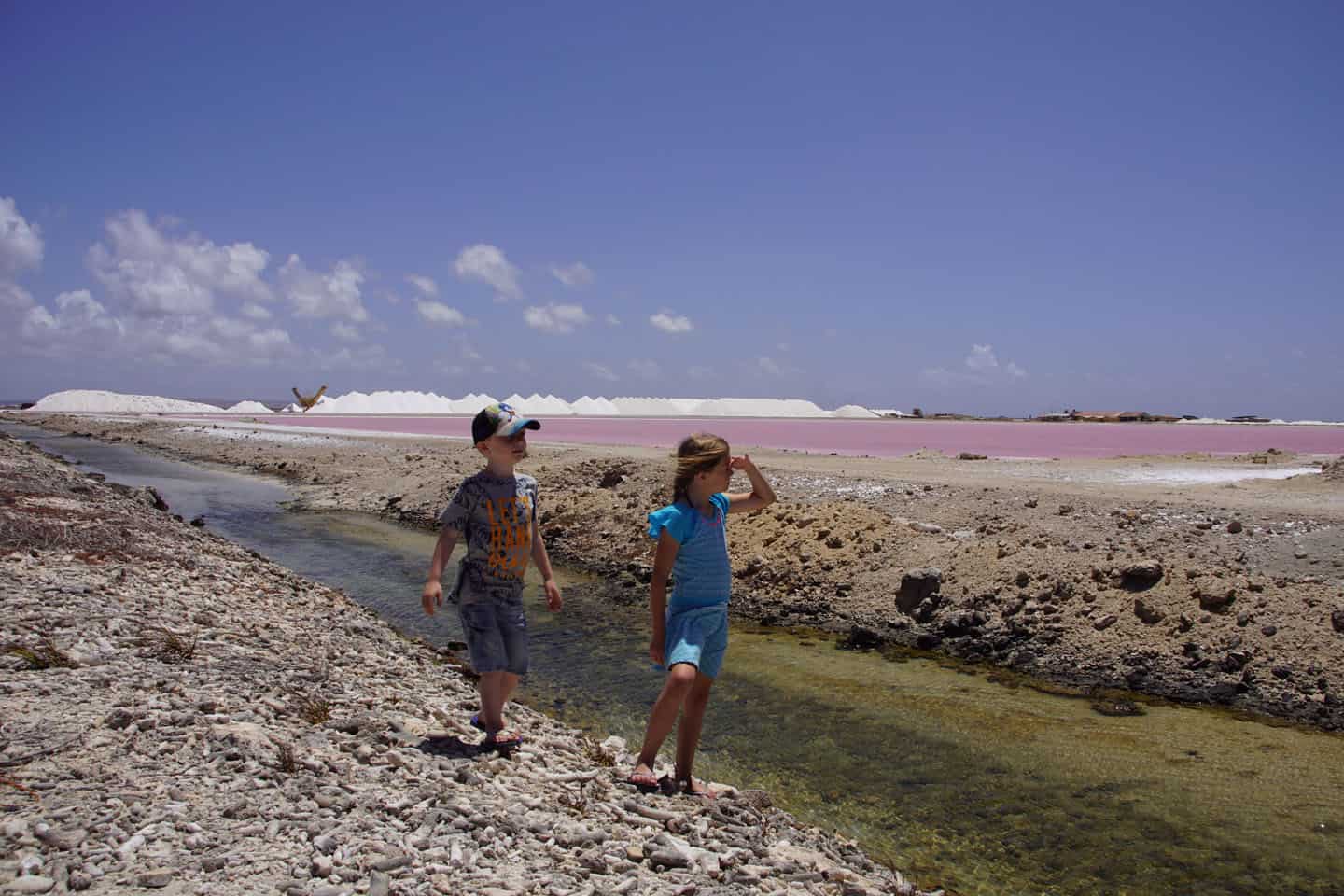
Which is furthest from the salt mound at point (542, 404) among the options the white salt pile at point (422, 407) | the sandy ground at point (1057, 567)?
the sandy ground at point (1057, 567)

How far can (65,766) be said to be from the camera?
14.3 ft

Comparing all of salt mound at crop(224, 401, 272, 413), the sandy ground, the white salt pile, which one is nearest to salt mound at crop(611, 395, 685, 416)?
the white salt pile

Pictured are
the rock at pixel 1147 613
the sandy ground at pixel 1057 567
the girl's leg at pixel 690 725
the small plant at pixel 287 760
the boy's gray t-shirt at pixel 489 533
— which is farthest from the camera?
the rock at pixel 1147 613

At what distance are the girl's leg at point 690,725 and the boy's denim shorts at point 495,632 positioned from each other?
3.48 feet

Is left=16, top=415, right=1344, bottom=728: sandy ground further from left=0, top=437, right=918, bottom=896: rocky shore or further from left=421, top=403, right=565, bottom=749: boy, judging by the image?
left=421, top=403, right=565, bottom=749: boy

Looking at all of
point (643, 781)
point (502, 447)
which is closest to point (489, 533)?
point (502, 447)

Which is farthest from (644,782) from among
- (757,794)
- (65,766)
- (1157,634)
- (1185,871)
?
(1157,634)

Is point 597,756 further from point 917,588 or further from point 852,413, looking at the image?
point 852,413

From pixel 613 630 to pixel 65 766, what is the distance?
24.6 ft

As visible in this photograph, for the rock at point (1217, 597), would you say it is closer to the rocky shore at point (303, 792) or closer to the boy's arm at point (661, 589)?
the rocky shore at point (303, 792)

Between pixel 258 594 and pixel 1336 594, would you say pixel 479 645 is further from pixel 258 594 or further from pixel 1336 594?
pixel 1336 594

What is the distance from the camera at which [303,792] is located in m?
4.42

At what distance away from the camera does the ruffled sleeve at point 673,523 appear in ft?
16.1

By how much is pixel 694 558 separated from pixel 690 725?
1062 millimetres
